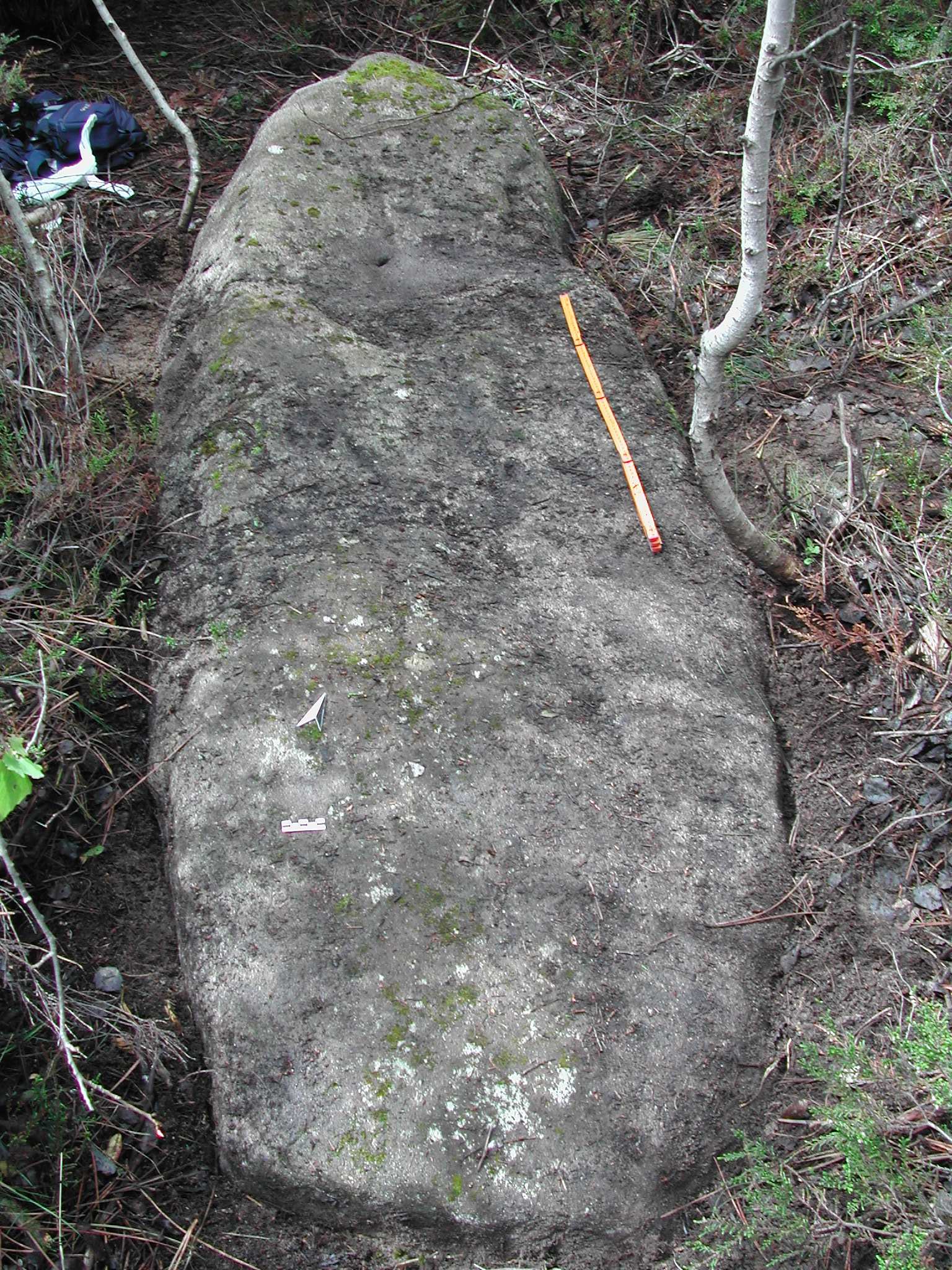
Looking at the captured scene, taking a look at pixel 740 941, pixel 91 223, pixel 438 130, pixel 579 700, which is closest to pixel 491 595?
pixel 579 700

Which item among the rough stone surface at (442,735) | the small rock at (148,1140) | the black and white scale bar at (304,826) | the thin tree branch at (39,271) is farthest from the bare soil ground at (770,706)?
the black and white scale bar at (304,826)

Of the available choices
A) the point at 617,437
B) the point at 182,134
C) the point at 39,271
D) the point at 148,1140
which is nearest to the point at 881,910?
the point at 617,437

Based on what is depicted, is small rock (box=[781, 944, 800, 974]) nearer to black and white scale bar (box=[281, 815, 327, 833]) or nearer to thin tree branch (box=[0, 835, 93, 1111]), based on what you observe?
black and white scale bar (box=[281, 815, 327, 833])

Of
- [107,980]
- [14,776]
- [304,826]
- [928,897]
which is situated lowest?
[107,980]

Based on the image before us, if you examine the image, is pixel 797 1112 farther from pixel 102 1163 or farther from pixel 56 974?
pixel 56 974

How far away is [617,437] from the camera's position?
9.93ft

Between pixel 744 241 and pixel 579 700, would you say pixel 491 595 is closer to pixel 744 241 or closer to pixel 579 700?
pixel 579 700

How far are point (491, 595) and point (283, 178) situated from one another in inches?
72.8

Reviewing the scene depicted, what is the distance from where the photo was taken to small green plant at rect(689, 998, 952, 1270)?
1767 mm

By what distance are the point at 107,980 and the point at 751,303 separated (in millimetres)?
2450

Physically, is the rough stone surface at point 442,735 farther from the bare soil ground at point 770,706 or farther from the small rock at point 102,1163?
the small rock at point 102,1163

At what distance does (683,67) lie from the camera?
4.89m

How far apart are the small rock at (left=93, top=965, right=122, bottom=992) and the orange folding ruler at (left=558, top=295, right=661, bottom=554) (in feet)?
6.37

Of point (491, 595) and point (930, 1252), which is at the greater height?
point (491, 595)
